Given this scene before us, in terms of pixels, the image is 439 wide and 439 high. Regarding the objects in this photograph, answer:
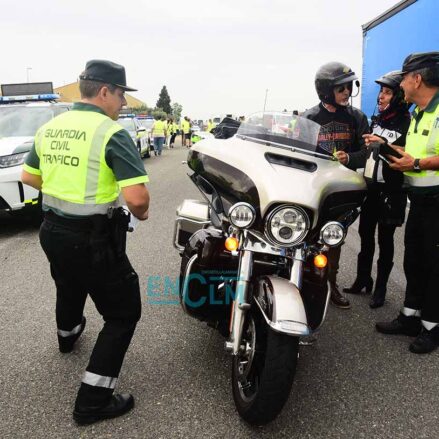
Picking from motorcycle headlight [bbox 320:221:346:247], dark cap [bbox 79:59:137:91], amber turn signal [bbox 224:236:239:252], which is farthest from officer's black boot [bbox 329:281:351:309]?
dark cap [bbox 79:59:137:91]

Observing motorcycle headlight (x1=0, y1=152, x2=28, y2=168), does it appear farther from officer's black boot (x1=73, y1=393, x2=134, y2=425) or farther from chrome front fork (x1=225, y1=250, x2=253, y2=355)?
chrome front fork (x1=225, y1=250, x2=253, y2=355)

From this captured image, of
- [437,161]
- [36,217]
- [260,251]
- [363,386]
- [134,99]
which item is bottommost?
[363,386]

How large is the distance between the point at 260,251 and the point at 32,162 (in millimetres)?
1416

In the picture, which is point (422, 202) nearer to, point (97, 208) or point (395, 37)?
point (97, 208)

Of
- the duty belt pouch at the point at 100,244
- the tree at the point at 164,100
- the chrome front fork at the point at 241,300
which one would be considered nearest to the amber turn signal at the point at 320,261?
the chrome front fork at the point at 241,300

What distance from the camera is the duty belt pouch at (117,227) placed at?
2.34 m

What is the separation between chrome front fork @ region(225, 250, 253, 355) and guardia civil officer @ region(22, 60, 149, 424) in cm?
58

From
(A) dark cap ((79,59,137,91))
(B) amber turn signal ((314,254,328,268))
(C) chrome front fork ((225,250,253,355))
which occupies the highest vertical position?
(A) dark cap ((79,59,137,91))

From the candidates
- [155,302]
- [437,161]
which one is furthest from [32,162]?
[437,161]

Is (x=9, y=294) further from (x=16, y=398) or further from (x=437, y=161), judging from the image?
(x=437, y=161)

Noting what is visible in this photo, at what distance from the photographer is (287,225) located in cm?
226

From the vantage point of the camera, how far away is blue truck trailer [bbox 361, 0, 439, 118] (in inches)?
245

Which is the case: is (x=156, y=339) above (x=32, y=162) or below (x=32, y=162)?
below

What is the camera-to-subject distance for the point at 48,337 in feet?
10.7
